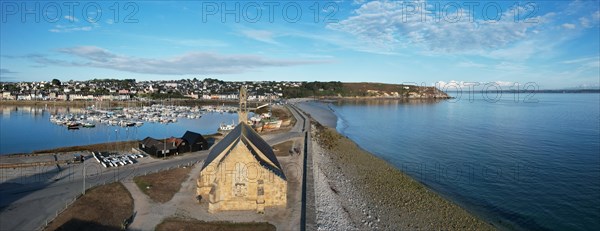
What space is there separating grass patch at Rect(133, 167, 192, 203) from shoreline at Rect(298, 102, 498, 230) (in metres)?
8.88

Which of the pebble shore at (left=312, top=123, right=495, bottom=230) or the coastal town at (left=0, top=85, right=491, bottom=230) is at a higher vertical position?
the coastal town at (left=0, top=85, right=491, bottom=230)

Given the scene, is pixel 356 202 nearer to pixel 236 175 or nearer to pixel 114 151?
pixel 236 175

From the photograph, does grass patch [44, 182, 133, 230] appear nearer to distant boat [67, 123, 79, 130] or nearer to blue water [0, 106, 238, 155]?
blue water [0, 106, 238, 155]

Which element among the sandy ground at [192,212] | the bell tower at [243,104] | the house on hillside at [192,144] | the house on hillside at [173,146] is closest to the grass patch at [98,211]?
the sandy ground at [192,212]

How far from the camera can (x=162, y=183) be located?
77.1 feet

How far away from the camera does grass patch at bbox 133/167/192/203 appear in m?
21.2

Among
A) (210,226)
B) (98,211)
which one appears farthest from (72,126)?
(210,226)

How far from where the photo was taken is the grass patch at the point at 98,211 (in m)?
17.1

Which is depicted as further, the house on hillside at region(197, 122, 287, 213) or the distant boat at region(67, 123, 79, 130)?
the distant boat at region(67, 123, 79, 130)

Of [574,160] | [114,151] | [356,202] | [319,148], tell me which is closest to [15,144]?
[114,151]

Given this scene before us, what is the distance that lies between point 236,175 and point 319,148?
73.5ft

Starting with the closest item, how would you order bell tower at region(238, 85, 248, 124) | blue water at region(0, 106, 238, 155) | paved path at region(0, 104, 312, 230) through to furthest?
paved path at region(0, 104, 312, 230) → bell tower at region(238, 85, 248, 124) → blue water at region(0, 106, 238, 155)


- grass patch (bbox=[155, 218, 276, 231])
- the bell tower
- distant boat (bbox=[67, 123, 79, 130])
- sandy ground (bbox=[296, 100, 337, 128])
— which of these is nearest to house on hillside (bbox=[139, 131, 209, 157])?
the bell tower

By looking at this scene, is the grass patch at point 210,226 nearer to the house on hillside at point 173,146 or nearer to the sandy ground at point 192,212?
the sandy ground at point 192,212
